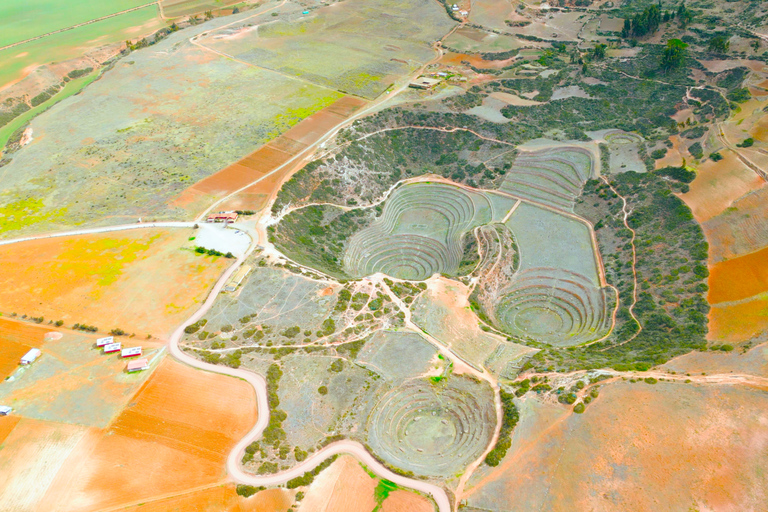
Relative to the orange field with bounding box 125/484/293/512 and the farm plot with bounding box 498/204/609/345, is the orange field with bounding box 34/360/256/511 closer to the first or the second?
the orange field with bounding box 125/484/293/512

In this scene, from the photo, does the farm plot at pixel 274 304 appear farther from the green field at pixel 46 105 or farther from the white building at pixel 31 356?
the green field at pixel 46 105

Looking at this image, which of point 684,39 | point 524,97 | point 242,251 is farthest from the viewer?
point 684,39

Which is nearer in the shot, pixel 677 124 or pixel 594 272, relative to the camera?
pixel 594 272

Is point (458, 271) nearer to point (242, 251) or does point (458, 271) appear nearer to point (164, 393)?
point (242, 251)

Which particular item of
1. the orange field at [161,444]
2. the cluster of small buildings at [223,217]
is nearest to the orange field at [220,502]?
the orange field at [161,444]

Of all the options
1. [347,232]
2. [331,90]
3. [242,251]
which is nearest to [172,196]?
[242,251]

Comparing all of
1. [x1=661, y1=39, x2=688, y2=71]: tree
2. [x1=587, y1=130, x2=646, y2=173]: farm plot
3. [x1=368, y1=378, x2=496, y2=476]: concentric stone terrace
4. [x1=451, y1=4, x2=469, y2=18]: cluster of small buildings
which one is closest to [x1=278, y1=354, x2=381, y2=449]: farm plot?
[x1=368, y1=378, x2=496, y2=476]: concentric stone terrace

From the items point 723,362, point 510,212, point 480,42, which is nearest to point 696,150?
point 510,212
